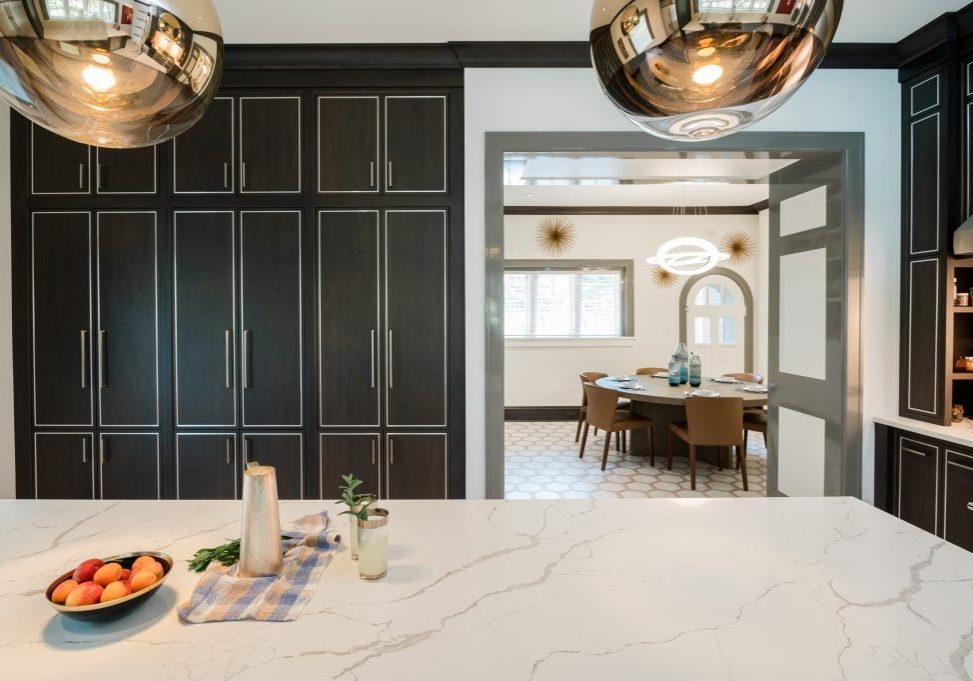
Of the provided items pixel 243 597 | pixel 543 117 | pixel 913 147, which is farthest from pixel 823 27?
pixel 913 147

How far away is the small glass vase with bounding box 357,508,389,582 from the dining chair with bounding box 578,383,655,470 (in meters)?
3.60

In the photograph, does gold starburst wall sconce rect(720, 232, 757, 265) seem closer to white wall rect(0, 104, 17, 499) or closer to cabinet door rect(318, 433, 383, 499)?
cabinet door rect(318, 433, 383, 499)

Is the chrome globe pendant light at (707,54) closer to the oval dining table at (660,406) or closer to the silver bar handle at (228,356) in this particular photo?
the silver bar handle at (228,356)

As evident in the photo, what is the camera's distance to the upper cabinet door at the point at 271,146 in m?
2.90

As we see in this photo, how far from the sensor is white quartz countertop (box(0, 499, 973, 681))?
0.80m

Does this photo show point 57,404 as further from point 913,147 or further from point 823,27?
point 913,147

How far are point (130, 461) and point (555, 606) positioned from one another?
297 centimetres

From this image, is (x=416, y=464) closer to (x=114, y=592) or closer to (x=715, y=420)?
(x=114, y=592)

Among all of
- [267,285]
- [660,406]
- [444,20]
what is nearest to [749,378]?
[660,406]

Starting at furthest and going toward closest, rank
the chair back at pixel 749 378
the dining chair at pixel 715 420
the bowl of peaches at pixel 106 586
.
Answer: the chair back at pixel 749 378, the dining chair at pixel 715 420, the bowl of peaches at pixel 106 586

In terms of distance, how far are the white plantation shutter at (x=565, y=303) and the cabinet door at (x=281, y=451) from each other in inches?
177

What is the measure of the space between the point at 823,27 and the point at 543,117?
90.7 inches

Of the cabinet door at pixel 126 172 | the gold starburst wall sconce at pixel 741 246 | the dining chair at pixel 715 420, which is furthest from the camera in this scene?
the gold starburst wall sconce at pixel 741 246

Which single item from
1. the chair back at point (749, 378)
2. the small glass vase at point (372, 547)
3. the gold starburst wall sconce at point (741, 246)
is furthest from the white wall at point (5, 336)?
the gold starburst wall sconce at point (741, 246)
